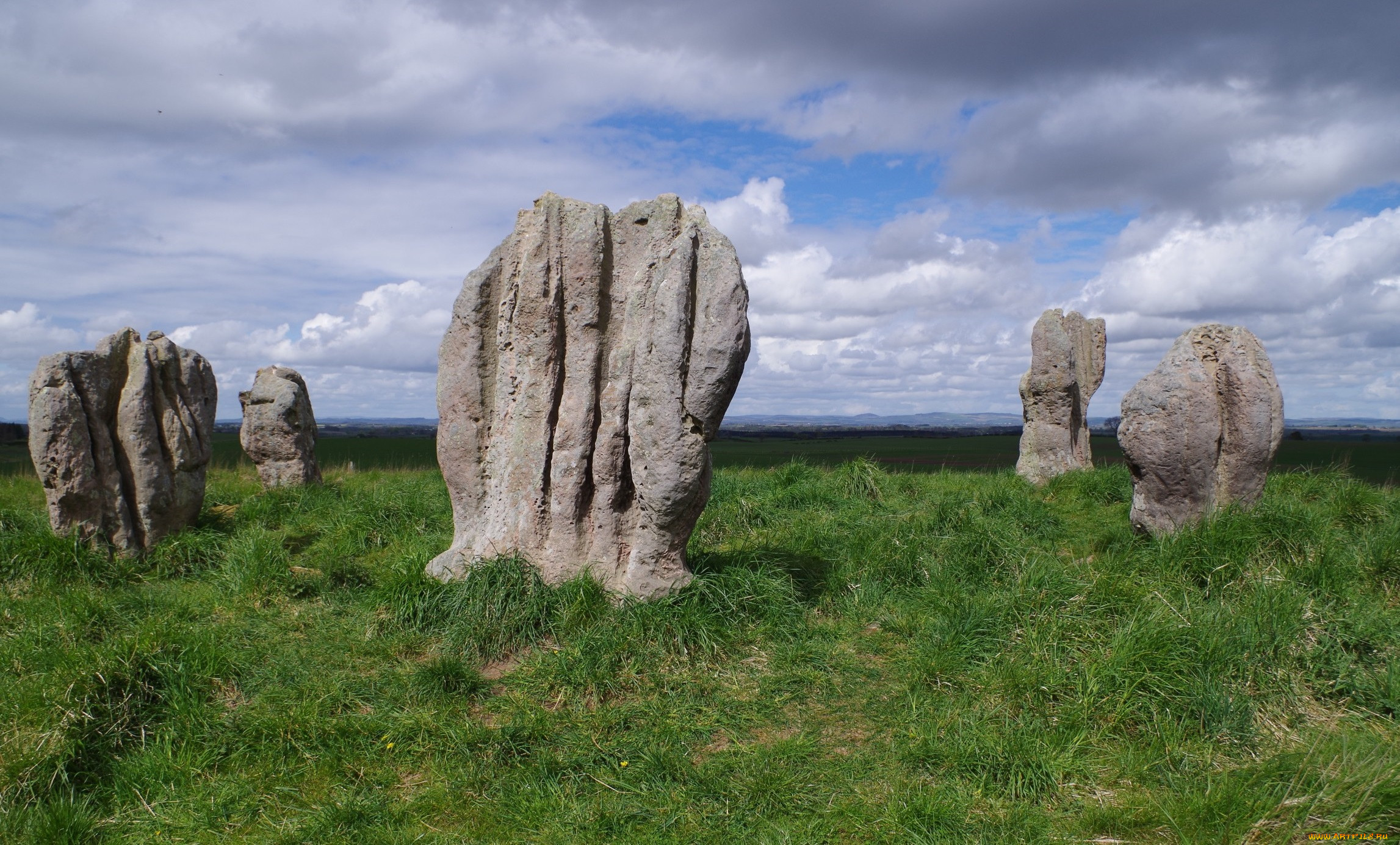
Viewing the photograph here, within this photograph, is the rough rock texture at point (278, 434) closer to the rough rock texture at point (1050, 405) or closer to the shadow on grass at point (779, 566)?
the shadow on grass at point (779, 566)

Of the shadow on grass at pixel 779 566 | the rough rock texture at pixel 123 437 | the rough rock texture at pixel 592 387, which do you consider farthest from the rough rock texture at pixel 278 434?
the shadow on grass at pixel 779 566

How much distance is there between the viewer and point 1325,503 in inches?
343

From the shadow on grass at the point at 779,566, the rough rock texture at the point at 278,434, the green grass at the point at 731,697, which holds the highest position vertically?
the rough rock texture at the point at 278,434

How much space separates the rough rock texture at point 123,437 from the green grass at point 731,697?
391mm

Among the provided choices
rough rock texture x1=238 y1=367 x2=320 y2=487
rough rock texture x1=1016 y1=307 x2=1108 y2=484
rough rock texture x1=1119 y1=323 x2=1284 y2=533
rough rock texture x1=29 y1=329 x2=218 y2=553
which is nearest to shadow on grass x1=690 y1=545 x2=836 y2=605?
rough rock texture x1=1119 y1=323 x2=1284 y2=533

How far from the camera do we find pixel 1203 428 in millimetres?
7199

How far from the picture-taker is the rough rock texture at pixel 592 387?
219 inches

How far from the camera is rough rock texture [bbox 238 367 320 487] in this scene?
38.5 feet

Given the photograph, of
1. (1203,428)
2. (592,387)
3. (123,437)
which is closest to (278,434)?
(123,437)

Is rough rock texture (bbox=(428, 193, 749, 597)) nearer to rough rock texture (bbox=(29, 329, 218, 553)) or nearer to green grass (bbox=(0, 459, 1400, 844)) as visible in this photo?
green grass (bbox=(0, 459, 1400, 844))

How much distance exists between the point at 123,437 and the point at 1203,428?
924 cm

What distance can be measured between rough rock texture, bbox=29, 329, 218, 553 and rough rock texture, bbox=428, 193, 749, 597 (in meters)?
3.14

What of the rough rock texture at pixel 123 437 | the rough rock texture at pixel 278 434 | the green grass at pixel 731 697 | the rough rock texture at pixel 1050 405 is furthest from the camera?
the rough rock texture at pixel 1050 405

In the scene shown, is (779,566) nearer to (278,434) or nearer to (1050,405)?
(1050,405)
